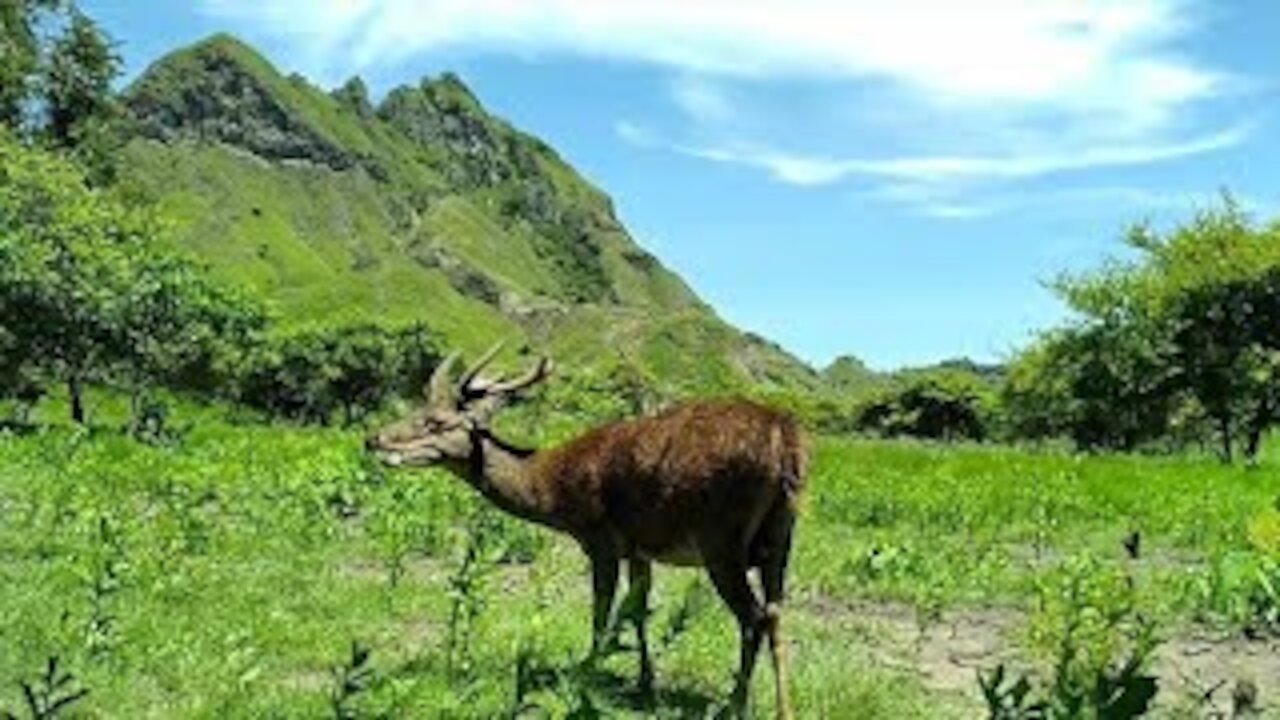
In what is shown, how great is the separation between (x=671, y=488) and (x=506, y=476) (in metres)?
1.74

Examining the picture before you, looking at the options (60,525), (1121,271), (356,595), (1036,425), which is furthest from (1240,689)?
(1036,425)

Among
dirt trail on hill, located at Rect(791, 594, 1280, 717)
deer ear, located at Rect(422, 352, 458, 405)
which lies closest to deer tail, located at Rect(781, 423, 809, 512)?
dirt trail on hill, located at Rect(791, 594, 1280, 717)

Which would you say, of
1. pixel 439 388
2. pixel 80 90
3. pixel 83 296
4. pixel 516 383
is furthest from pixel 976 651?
pixel 80 90

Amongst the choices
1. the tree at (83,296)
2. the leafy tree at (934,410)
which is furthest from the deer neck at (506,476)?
the leafy tree at (934,410)

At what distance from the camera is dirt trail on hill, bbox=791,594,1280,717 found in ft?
42.2

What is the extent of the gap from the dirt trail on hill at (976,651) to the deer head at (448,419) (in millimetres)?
3521

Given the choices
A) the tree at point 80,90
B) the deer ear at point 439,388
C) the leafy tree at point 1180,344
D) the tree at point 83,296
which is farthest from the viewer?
the tree at point 80,90

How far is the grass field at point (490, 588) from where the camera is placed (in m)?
10.9

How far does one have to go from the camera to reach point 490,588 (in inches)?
641

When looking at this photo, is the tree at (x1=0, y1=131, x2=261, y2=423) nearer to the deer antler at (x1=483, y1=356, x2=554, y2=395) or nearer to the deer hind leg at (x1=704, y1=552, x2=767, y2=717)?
the deer antler at (x1=483, y1=356, x2=554, y2=395)

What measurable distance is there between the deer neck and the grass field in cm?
58

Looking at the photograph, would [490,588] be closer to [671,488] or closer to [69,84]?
[671,488]

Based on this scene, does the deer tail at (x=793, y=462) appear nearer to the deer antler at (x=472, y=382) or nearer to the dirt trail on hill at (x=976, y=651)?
the dirt trail on hill at (x=976, y=651)

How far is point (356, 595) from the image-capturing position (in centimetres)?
1576
